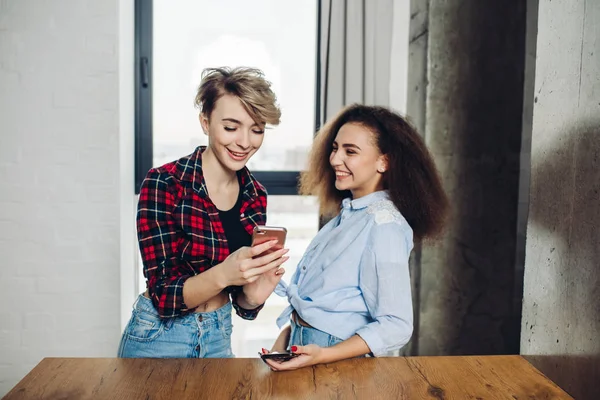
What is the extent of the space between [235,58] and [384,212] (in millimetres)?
1776

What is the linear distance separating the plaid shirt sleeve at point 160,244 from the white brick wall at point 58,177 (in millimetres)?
1060

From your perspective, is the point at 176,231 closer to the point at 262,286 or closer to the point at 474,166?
the point at 262,286

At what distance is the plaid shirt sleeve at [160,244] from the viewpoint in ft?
5.06

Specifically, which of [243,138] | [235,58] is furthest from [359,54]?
[243,138]

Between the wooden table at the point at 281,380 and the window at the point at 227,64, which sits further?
the window at the point at 227,64

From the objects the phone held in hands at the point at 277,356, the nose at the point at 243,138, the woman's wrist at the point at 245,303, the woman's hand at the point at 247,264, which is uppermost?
the nose at the point at 243,138

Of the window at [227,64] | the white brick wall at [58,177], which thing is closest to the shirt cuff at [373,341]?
the white brick wall at [58,177]

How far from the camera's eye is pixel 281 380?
51.2 inches

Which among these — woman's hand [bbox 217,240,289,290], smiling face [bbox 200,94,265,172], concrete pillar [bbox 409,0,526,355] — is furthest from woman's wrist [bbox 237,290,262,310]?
concrete pillar [bbox 409,0,526,355]

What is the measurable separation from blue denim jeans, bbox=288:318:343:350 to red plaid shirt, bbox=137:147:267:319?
0.30 m

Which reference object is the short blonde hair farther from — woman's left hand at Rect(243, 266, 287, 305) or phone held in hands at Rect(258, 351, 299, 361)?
phone held in hands at Rect(258, 351, 299, 361)

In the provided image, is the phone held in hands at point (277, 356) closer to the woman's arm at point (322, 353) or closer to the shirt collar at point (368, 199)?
the woman's arm at point (322, 353)

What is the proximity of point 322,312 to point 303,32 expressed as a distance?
6.42ft

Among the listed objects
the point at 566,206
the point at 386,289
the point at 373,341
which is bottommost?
the point at 373,341
